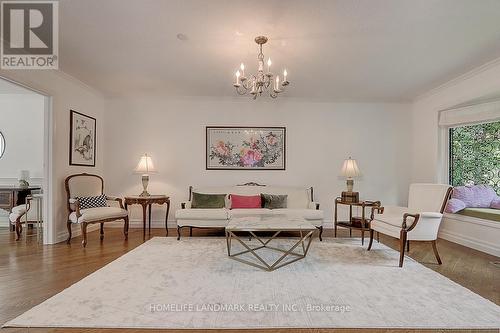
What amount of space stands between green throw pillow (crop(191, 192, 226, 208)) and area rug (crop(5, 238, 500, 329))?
146cm

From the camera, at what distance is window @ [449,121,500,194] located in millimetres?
4309

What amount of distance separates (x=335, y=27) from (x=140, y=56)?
8.01 ft

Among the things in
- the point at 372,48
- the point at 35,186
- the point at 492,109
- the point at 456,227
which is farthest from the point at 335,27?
→ the point at 35,186

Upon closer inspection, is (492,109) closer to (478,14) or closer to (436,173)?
(436,173)

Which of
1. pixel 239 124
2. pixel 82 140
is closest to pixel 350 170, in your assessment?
pixel 239 124

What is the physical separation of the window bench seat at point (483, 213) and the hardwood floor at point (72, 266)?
51cm

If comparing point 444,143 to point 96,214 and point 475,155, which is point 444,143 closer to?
point 475,155

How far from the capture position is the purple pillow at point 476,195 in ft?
13.7

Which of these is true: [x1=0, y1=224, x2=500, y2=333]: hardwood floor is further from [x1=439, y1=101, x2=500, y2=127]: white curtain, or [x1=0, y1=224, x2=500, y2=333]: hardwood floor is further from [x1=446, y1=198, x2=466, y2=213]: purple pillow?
[x1=439, y1=101, x2=500, y2=127]: white curtain

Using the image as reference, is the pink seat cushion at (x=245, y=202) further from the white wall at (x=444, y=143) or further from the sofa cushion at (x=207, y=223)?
the white wall at (x=444, y=143)

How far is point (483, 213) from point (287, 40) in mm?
3721

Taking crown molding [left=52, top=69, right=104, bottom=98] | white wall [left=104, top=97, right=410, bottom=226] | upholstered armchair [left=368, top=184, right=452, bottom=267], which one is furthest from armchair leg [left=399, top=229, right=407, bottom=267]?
crown molding [left=52, top=69, right=104, bottom=98]

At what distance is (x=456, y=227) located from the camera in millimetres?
4297

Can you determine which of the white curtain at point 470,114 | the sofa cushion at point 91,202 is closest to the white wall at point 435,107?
the white curtain at point 470,114
